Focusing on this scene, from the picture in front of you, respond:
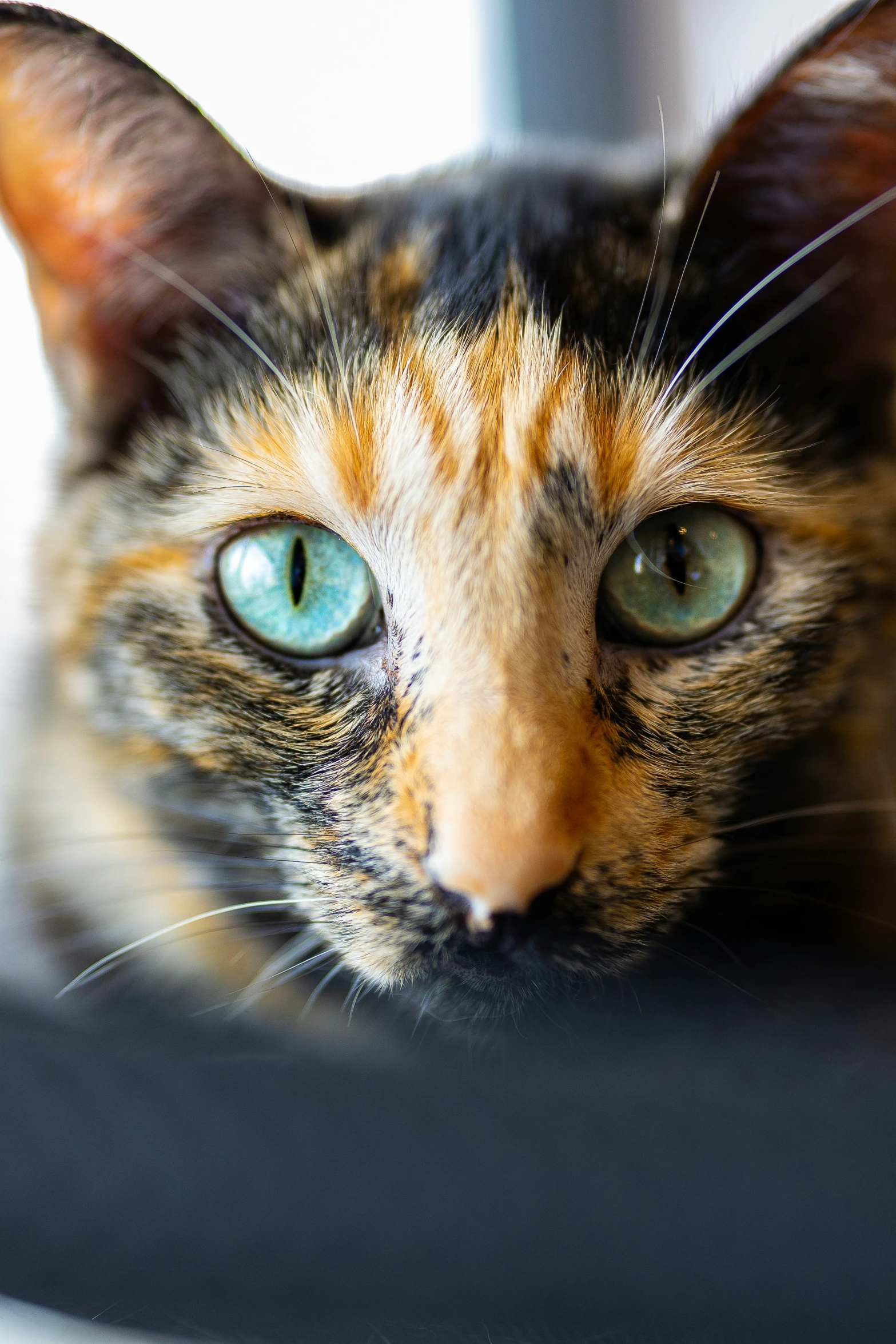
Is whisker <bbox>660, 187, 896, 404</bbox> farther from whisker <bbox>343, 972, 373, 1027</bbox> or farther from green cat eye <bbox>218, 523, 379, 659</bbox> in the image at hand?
whisker <bbox>343, 972, 373, 1027</bbox>

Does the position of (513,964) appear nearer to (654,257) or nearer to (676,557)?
(676,557)

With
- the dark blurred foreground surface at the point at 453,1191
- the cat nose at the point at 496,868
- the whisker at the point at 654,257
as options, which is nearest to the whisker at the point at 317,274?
the whisker at the point at 654,257

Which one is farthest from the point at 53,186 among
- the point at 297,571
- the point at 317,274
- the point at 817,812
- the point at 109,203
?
the point at 817,812

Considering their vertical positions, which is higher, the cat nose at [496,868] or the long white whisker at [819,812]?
the long white whisker at [819,812]

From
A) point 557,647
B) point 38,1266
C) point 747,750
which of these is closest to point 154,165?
point 557,647

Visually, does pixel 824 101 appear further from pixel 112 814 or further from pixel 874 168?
pixel 112 814

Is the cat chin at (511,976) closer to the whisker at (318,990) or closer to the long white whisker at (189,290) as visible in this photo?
the whisker at (318,990)

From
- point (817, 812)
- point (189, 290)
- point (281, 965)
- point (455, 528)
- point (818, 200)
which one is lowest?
point (281, 965)
